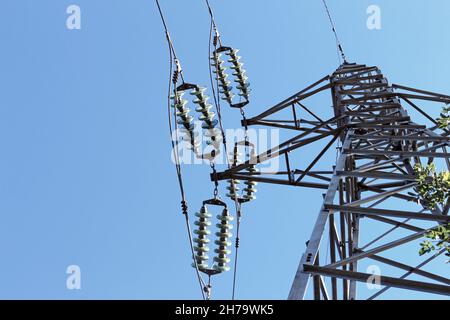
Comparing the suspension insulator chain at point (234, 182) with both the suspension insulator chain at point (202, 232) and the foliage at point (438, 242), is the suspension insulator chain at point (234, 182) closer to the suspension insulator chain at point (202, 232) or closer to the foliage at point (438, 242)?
the suspension insulator chain at point (202, 232)

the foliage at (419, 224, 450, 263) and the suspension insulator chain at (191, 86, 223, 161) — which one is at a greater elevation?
the suspension insulator chain at (191, 86, 223, 161)

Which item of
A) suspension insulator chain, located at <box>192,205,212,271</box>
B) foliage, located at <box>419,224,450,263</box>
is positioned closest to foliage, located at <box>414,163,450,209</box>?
foliage, located at <box>419,224,450,263</box>

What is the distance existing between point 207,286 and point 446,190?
136 inches

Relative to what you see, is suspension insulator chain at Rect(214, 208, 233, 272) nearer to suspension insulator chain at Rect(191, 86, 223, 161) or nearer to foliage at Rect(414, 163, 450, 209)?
suspension insulator chain at Rect(191, 86, 223, 161)

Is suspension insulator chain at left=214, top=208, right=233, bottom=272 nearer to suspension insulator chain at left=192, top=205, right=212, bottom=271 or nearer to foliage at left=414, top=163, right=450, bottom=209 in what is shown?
suspension insulator chain at left=192, top=205, right=212, bottom=271

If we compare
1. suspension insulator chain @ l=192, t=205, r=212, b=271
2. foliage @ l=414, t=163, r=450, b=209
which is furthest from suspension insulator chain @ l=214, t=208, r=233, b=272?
foliage @ l=414, t=163, r=450, b=209

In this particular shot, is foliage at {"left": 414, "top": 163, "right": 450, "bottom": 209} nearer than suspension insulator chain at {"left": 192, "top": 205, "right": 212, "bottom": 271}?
Yes

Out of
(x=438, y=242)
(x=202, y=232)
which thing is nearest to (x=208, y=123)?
(x=202, y=232)

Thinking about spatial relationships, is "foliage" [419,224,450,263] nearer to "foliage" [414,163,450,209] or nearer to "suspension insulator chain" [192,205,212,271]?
"foliage" [414,163,450,209]

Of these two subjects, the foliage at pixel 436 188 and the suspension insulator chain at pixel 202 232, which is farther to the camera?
the suspension insulator chain at pixel 202 232

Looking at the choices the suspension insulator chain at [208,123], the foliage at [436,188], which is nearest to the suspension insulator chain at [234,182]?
the suspension insulator chain at [208,123]

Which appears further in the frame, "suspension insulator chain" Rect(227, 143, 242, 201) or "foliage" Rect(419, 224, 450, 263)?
"suspension insulator chain" Rect(227, 143, 242, 201)
